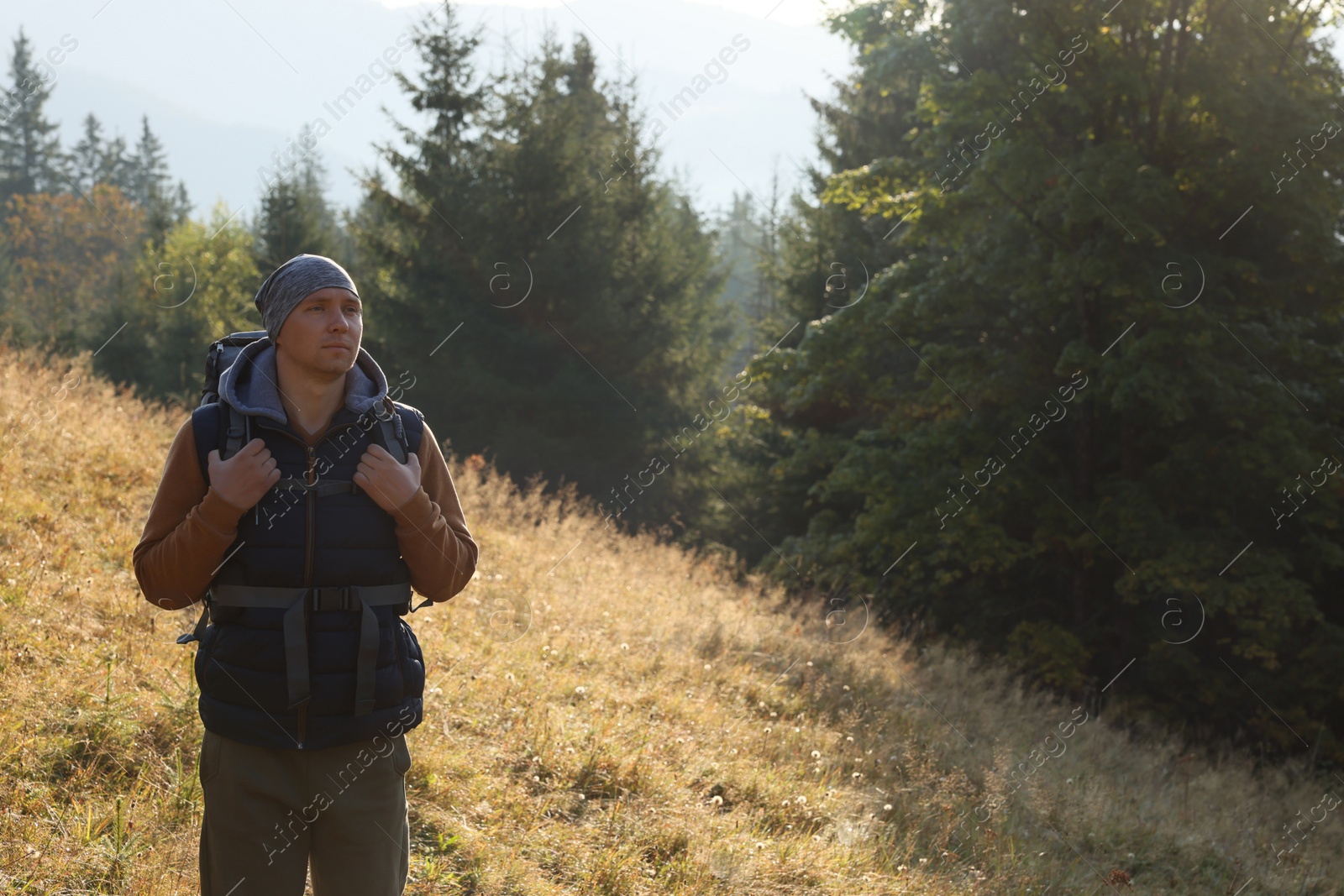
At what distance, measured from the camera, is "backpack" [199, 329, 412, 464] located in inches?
86.4

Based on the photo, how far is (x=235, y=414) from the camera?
7.29 feet

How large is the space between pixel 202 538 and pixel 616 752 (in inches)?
140

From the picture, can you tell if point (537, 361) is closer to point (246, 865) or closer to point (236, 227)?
point (246, 865)

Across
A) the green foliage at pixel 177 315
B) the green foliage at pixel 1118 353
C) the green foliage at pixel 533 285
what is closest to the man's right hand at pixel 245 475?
the green foliage at pixel 1118 353

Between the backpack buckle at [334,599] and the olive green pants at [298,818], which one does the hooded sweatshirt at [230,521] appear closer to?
the backpack buckle at [334,599]

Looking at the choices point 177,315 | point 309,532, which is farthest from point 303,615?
point 177,315

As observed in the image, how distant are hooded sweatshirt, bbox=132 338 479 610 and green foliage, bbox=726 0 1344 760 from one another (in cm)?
943

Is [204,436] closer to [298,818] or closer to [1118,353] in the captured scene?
[298,818]

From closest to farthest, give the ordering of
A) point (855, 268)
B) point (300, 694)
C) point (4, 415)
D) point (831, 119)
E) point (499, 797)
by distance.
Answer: point (300, 694), point (499, 797), point (4, 415), point (855, 268), point (831, 119)

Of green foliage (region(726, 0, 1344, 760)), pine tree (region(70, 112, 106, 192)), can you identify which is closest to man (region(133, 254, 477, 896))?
green foliage (region(726, 0, 1344, 760))

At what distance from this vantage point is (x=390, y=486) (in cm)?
224

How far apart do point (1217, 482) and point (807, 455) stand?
5.53 m

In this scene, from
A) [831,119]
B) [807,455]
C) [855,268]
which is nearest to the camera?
[807,455]

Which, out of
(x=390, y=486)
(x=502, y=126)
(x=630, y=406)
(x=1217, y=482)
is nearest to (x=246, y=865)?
(x=390, y=486)
